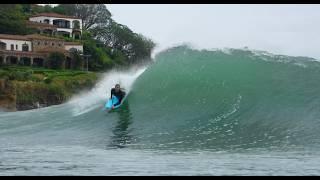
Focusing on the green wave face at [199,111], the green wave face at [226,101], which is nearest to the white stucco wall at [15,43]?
the green wave face at [199,111]

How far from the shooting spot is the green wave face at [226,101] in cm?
1407

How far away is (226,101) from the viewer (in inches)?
683

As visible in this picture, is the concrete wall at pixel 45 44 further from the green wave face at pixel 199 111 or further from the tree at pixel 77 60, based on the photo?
the green wave face at pixel 199 111

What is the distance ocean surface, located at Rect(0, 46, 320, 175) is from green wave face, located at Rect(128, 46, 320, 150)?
0.03 m

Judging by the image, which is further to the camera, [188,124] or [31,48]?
[31,48]

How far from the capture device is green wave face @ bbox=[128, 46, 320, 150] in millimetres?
14070

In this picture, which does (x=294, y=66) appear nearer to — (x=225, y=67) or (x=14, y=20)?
(x=225, y=67)

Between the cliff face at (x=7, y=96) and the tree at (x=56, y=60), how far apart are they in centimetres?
1423

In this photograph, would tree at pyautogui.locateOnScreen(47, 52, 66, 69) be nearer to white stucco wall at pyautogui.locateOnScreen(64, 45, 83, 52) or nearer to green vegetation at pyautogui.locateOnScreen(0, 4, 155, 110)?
green vegetation at pyautogui.locateOnScreen(0, 4, 155, 110)

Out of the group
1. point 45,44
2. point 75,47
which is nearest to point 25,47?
point 45,44

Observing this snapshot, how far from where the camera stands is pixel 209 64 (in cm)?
2038

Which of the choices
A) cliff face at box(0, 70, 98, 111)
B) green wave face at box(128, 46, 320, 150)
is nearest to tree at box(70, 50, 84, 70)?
cliff face at box(0, 70, 98, 111)

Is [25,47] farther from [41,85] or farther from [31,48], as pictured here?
[41,85]

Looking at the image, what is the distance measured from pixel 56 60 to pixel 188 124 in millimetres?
57997
